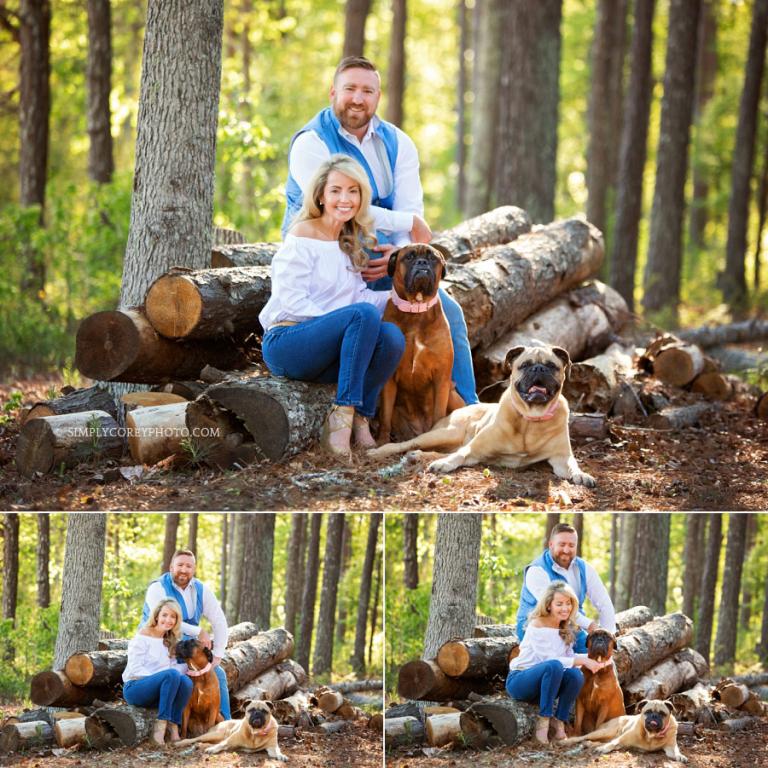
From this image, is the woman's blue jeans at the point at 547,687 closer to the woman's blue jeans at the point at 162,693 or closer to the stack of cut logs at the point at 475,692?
the stack of cut logs at the point at 475,692

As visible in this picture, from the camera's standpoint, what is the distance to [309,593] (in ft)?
19.1

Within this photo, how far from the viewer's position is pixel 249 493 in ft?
19.1

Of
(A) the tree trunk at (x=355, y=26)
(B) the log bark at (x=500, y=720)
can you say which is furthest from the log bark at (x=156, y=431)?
(A) the tree trunk at (x=355, y=26)

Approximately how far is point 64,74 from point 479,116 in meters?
8.05

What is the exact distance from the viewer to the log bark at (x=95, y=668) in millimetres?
5219

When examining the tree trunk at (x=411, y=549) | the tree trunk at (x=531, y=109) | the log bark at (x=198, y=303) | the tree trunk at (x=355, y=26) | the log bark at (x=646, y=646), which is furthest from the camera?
the tree trunk at (x=355, y=26)

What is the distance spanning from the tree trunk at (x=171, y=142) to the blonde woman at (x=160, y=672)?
3160mm

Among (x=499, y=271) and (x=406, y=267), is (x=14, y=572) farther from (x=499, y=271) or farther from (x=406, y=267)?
(x=499, y=271)

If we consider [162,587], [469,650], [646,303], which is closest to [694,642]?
[469,650]

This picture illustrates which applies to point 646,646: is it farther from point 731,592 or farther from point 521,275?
point 521,275

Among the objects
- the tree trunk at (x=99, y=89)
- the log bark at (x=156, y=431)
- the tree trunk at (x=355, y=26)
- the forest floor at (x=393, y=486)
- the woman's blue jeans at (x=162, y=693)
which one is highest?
the tree trunk at (x=355, y=26)

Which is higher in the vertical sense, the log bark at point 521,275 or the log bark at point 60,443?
the log bark at point 521,275

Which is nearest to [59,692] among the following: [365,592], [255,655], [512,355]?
[255,655]

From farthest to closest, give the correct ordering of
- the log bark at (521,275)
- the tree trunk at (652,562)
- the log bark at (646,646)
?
the log bark at (521,275)
the log bark at (646,646)
the tree trunk at (652,562)
